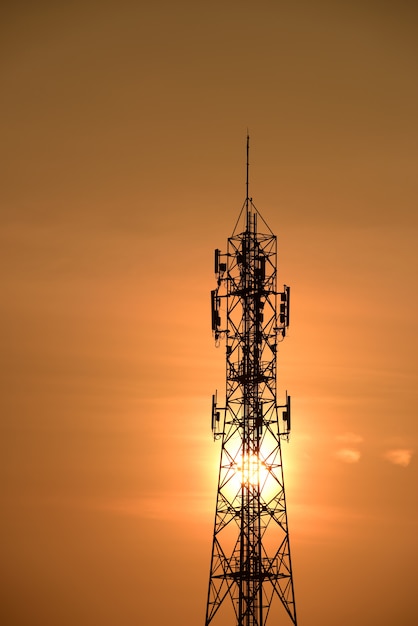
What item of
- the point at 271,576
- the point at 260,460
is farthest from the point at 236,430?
the point at 271,576

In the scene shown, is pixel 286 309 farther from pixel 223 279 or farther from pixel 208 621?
pixel 208 621

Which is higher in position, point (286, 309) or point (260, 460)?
point (286, 309)

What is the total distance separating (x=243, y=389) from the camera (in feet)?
346

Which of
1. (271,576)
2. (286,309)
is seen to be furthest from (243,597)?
(286,309)

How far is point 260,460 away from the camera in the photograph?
4122 inches

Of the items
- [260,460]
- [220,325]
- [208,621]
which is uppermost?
[220,325]

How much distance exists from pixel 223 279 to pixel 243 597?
1866 centimetres

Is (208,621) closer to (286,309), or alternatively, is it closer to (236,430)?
(236,430)

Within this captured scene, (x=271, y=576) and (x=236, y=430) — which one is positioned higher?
(x=236, y=430)

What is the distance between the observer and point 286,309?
348 feet

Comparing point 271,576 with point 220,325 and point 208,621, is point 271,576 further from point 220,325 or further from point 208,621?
point 220,325

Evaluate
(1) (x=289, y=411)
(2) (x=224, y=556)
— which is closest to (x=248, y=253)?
(1) (x=289, y=411)

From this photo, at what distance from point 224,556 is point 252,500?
3.59m

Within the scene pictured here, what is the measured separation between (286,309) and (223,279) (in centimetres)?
418
